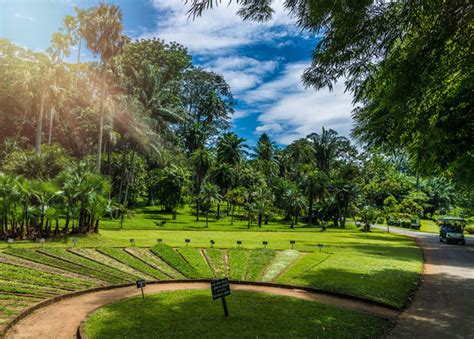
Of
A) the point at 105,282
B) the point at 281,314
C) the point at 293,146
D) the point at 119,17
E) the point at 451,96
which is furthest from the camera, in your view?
the point at 293,146

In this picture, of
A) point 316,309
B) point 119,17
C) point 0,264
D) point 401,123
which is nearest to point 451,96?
point 401,123

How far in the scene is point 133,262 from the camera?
13.7 metres

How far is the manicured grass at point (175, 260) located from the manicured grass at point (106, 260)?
1594 millimetres

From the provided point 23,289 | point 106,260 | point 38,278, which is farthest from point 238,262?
point 23,289

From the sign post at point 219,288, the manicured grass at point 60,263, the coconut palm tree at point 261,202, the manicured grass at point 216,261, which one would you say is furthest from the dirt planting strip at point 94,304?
the coconut palm tree at point 261,202

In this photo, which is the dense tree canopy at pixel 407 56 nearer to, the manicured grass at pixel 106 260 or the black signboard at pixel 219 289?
the black signboard at pixel 219 289

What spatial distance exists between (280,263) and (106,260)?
300 inches

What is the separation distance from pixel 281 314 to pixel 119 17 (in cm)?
3246

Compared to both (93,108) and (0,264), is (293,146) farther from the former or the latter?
(0,264)

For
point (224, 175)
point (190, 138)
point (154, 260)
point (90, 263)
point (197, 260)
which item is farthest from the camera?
point (190, 138)

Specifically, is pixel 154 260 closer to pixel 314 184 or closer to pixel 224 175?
pixel 314 184

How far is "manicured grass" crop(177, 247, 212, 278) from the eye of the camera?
512 inches

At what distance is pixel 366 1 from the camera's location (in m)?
5.90

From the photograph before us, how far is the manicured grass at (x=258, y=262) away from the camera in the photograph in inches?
511
